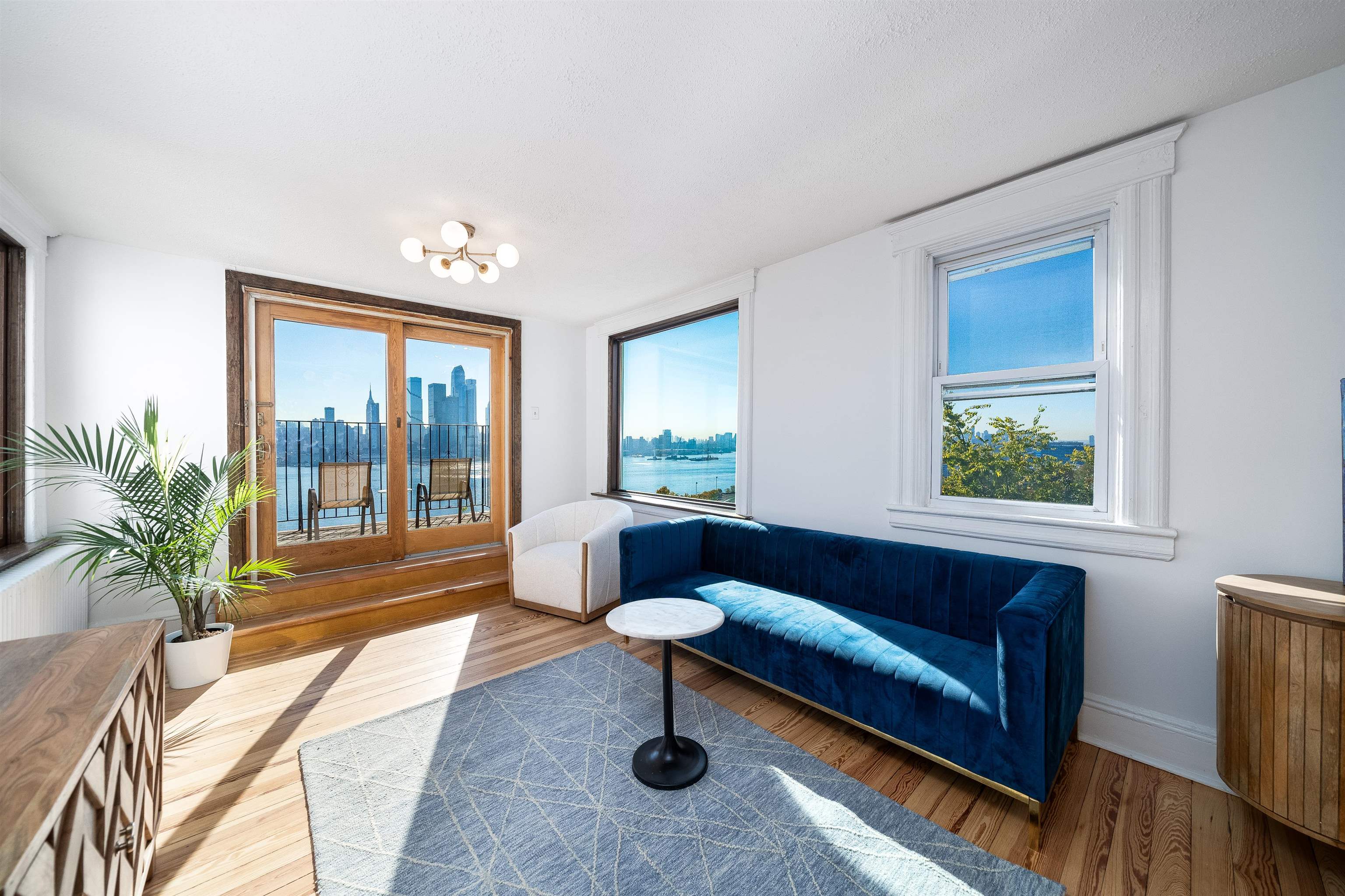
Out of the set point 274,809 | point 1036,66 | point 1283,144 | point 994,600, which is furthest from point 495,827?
point 1283,144

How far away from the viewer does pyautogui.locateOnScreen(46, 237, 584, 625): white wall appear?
2.95 m

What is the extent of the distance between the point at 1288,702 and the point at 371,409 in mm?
5277

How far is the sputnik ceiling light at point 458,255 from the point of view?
8.57 feet

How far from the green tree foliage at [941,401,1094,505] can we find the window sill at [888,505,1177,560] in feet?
0.48

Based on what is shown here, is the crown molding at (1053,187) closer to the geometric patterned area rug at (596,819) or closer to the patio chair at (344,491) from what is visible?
the geometric patterned area rug at (596,819)

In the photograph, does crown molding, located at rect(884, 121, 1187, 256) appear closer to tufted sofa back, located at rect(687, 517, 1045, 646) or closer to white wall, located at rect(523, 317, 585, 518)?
tufted sofa back, located at rect(687, 517, 1045, 646)

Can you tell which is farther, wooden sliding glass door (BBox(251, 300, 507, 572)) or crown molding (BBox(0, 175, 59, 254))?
wooden sliding glass door (BBox(251, 300, 507, 572))

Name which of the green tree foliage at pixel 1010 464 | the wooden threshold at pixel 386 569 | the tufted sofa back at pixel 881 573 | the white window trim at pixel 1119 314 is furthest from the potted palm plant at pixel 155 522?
the white window trim at pixel 1119 314

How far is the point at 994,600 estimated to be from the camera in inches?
85.4

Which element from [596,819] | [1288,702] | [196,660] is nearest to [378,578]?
[196,660]

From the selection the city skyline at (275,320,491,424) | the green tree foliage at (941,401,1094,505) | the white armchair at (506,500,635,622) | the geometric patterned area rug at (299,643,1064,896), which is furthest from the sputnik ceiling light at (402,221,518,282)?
the green tree foliage at (941,401,1094,505)

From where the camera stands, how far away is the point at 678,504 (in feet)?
14.0

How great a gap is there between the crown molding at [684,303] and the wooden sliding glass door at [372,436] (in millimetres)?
1165

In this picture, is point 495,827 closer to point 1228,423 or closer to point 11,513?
point 1228,423
